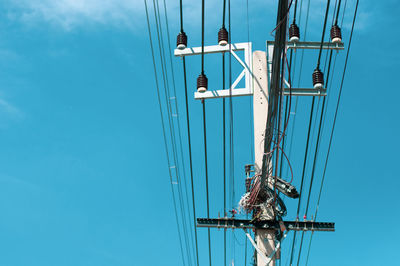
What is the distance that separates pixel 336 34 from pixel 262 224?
5479 millimetres

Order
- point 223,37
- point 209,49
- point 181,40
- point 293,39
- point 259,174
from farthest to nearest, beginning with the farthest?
point 259,174, point 209,49, point 223,37, point 181,40, point 293,39

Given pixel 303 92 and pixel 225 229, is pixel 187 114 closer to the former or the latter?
pixel 303 92

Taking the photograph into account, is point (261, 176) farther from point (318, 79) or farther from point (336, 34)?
point (336, 34)

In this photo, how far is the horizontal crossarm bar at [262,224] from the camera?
12.4 m

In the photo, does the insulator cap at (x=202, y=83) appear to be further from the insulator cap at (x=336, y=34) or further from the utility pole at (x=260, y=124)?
the utility pole at (x=260, y=124)

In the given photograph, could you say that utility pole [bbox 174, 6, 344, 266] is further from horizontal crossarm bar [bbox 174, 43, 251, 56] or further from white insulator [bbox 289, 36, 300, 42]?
white insulator [bbox 289, 36, 300, 42]

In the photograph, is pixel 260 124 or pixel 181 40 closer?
pixel 181 40

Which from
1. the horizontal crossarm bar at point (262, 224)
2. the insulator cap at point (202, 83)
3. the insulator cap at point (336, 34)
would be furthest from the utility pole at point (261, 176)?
the insulator cap at point (336, 34)

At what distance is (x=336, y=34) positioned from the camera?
349 inches

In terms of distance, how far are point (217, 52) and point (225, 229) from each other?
4677mm

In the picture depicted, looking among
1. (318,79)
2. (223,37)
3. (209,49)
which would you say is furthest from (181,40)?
(318,79)

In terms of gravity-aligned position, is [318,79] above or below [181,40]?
below

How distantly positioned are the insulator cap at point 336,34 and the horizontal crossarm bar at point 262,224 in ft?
17.5

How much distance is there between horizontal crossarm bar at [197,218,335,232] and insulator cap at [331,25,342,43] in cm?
533
